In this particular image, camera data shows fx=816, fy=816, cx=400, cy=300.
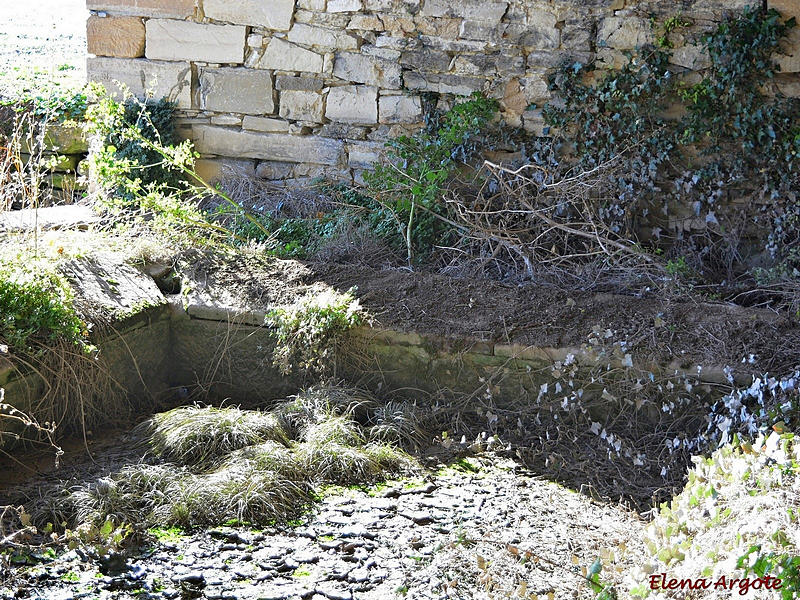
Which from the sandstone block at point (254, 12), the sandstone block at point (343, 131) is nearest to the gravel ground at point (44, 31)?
the sandstone block at point (254, 12)

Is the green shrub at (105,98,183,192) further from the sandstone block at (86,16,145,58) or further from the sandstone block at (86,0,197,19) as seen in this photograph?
the sandstone block at (86,0,197,19)

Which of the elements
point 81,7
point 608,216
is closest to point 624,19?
point 608,216

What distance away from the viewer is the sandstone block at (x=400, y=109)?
652cm

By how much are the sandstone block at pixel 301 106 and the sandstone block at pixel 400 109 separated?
0.57 metres

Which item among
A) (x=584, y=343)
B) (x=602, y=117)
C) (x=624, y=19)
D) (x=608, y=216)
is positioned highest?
(x=624, y=19)

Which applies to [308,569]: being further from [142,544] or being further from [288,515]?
[142,544]

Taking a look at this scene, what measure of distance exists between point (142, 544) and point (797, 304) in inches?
144

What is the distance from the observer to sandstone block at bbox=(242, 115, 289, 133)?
6969mm

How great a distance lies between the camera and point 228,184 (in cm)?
713

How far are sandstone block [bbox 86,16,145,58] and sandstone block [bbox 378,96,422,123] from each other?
232 centimetres

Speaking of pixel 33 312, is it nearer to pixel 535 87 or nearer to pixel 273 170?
pixel 273 170

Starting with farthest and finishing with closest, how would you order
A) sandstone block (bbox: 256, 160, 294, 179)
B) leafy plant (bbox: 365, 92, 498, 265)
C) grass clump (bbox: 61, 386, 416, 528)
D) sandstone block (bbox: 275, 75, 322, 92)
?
sandstone block (bbox: 256, 160, 294, 179)
sandstone block (bbox: 275, 75, 322, 92)
leafy plant (bbox: 365, 92, 498, 265)
grass clump (bbox: 61, 386, 416, 528)

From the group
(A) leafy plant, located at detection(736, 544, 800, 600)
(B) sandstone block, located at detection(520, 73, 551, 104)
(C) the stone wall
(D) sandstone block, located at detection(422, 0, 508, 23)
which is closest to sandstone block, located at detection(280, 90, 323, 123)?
(C) the stone wall

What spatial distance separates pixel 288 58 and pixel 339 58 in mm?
457
